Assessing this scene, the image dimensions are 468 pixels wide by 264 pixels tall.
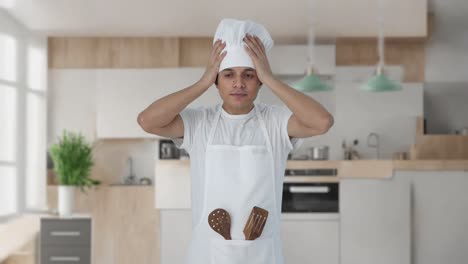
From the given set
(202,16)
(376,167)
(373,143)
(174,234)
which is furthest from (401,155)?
(174,234)

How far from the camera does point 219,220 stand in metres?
2.31

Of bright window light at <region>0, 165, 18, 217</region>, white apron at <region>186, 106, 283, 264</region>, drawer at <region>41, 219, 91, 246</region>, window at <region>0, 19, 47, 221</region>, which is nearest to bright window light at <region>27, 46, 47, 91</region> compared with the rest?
A: window at <region>0, 19, 47, 221</region>

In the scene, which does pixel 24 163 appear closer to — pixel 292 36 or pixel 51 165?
pixel 51 165

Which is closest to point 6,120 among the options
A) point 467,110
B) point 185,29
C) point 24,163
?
point 24,163

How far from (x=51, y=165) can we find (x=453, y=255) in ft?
13.7

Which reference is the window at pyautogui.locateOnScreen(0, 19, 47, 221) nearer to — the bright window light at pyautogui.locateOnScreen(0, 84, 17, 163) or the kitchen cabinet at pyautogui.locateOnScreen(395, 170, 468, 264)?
the bright window light at pyautogui.locateOnScreen(0, 84, 17, 163)

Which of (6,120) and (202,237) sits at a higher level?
(6,120)

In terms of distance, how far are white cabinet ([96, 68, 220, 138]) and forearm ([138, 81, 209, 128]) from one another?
4927 mm

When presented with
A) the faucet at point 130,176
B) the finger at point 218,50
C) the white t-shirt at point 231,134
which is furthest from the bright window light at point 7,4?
the finger at point 218,50

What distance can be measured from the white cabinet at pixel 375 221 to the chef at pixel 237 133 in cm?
339

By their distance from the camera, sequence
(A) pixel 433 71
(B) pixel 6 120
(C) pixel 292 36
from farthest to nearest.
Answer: (A) pixel 433 71, (C) pixel 292 36, (B) pixel 6 120

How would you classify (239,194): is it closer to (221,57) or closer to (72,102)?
(221,57)

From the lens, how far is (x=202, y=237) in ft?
7.82

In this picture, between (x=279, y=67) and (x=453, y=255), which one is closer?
(x=453, y=255)
